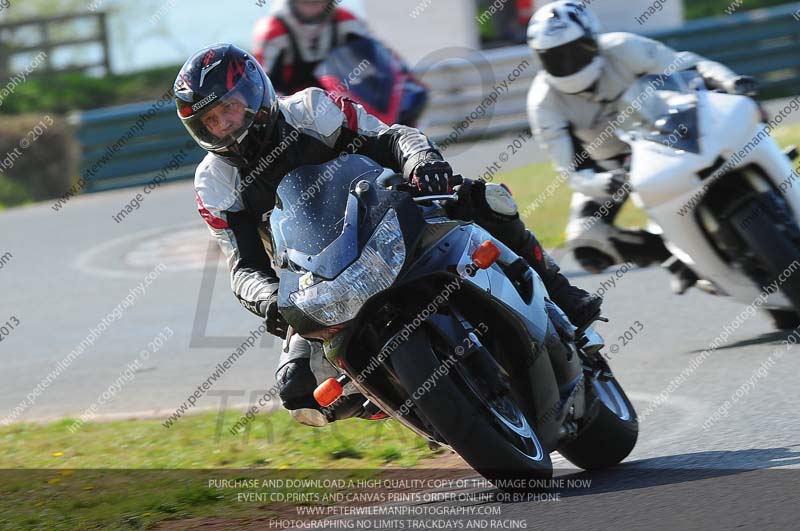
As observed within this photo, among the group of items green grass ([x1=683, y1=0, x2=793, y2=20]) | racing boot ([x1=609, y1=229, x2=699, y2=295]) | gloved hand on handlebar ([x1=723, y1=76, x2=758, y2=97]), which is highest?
gloved hand on handlebar ([x1=723, y1=76, x2=758, y2=97])

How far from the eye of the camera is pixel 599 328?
8.27 metres

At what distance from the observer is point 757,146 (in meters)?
6.76

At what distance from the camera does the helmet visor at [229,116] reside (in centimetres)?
507

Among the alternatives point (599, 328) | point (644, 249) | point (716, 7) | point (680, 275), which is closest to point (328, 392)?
point (680, 275)

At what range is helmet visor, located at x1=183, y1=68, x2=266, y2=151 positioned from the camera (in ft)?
16.6

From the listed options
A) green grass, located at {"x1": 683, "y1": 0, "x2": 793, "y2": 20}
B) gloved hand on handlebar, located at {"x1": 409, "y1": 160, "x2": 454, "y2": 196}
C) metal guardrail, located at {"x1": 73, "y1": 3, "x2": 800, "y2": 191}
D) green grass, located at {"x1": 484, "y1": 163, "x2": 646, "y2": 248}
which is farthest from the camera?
green grass, located at {"x1": 683, "y1": 0, "x2": 793, "y2": 20}

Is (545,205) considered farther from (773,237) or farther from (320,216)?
(320,216)

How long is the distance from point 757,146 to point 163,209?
1106cm

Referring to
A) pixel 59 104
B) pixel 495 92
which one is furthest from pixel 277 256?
pixel 59 104

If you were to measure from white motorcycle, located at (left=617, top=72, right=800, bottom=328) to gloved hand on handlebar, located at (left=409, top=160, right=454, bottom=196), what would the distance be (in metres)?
2.16

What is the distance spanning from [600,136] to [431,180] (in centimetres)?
373

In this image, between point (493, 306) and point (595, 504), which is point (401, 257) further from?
point (595, 504)

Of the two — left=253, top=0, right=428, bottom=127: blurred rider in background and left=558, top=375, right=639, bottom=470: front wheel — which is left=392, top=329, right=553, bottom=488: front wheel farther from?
left=253, top=0, right=428, bottom=127: blurred rider in background

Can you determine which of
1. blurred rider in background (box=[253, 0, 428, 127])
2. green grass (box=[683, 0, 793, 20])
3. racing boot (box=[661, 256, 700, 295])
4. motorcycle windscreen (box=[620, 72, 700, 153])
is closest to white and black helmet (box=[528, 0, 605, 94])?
motorcycle windscreen (box=[620, 72, 700, 153])
